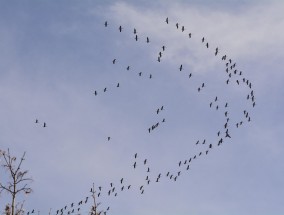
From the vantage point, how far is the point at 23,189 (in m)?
24.4

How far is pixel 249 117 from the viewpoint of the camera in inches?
1321

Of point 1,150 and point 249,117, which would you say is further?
point 249,117

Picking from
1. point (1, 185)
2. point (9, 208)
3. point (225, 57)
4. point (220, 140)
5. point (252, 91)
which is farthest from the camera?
point (252, 91)

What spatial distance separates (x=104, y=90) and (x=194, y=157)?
35.3 ft

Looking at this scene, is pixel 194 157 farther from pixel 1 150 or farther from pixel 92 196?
pixel 1 150

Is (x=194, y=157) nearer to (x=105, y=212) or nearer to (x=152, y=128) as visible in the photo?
(x=152, y=128)

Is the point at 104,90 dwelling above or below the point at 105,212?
above

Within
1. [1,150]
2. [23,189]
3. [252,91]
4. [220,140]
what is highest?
[252,91]

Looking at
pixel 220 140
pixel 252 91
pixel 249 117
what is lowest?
pixel 220 140

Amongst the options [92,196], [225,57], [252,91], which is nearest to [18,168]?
[92,196]

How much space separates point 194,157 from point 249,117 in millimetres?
6741

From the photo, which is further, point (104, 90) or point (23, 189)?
point (104, 90)

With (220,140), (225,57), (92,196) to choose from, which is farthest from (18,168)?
(225,57)

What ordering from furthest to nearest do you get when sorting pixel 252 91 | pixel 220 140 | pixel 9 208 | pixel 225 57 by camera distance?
pixel 252 91 < pixel 225 57 < pixel 220 140 < pixel 9 208
